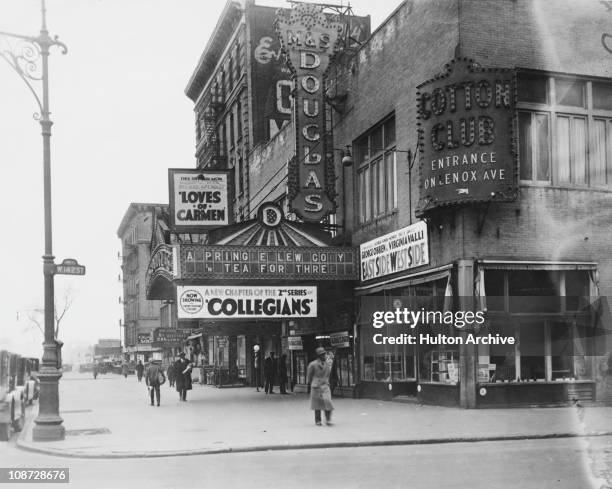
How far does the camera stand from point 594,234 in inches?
825

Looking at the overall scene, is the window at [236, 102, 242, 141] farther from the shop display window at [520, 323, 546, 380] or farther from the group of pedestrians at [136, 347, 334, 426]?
the shop display window at [520, 323, 546, 380]

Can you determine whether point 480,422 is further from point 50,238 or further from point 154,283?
→ point 154,283

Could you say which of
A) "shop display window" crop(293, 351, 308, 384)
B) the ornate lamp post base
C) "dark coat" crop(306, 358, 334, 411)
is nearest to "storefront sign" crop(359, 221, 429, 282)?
"dark coat" crop(306, 358, 334, 411)

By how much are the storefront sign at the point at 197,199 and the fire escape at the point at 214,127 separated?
1829 centimetres

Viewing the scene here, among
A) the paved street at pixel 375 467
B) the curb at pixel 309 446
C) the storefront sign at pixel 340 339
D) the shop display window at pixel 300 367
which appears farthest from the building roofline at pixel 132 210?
the paved street at pixel 375 467

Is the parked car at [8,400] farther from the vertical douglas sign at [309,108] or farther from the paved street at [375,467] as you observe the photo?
the vertical douglas sign at [309,108]

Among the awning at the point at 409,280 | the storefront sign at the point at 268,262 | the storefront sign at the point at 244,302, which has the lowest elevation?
the storefront sign at the point at 244,302

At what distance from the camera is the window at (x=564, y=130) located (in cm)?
2094

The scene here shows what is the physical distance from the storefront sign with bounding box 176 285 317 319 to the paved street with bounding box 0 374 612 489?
4.22 meters

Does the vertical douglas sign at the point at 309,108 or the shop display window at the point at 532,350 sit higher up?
the vertical douglas sign at the point at 309,108

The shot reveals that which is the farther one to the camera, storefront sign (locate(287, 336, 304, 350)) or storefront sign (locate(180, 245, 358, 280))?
storefront sign (locate(287, 336, 304, 350))

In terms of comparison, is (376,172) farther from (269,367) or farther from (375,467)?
(375,467)

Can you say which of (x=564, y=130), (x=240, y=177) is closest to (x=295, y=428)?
(x=564, y=130)

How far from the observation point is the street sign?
A: 55.5 feet
